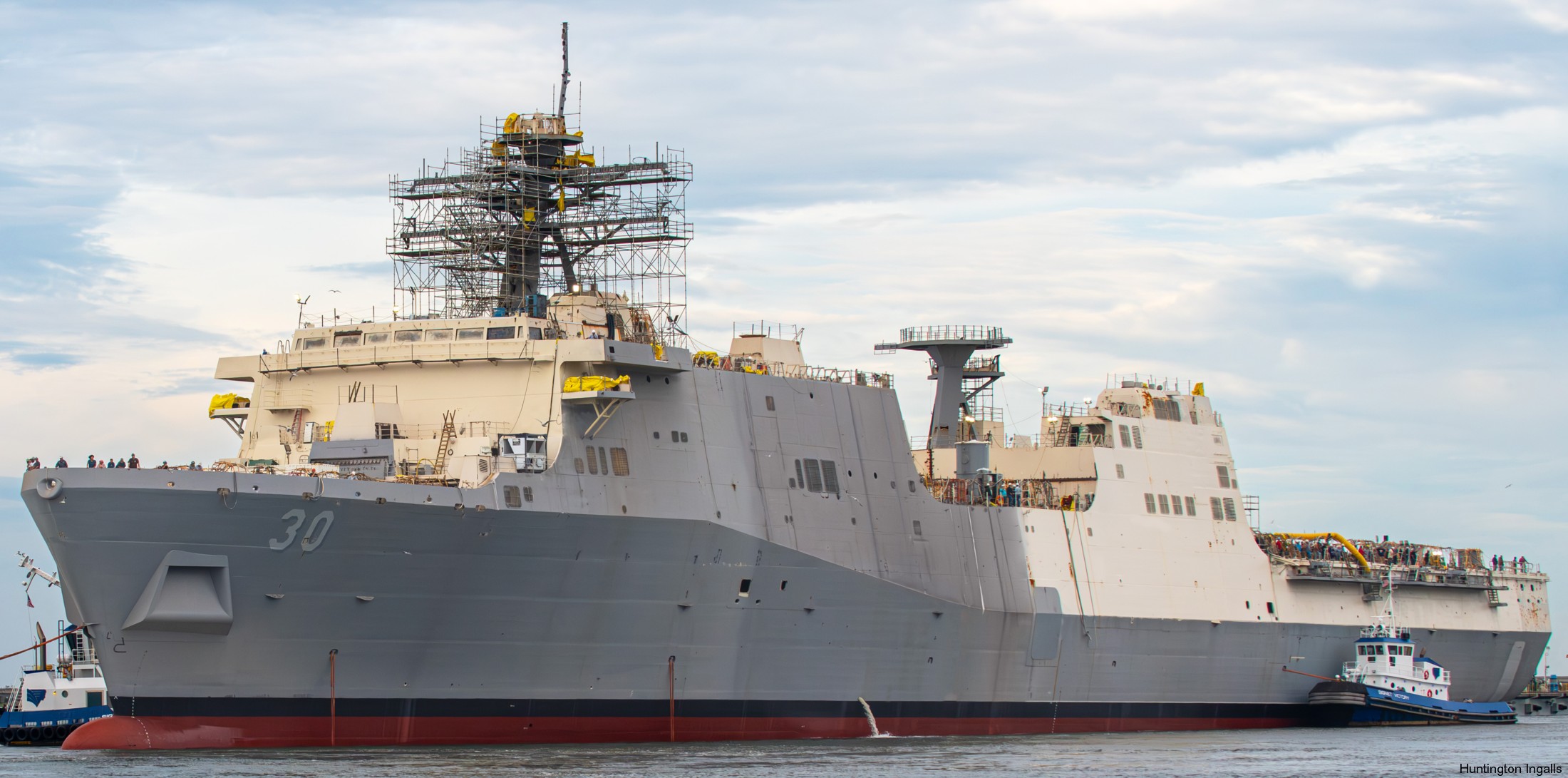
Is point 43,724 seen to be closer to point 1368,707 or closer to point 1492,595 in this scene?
point 1368,707

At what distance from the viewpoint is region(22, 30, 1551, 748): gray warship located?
29.1m

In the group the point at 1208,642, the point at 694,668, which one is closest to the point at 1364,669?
the point at 1208,642

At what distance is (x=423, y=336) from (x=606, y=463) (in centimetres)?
444

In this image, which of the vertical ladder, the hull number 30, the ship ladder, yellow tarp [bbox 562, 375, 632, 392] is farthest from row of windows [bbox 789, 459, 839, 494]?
the ship ladder

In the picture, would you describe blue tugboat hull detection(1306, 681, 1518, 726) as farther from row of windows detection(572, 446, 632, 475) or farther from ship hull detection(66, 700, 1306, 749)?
row of windows detection(572, 446, 632, 475)

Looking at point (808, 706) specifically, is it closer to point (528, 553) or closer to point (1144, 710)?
point (528, 553)

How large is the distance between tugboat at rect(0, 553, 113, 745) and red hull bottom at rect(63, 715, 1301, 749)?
40.2 feet

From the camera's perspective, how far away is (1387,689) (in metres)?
46.8

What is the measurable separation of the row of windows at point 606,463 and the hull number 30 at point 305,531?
192 inches

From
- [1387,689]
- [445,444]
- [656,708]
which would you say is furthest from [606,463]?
[1387,689]

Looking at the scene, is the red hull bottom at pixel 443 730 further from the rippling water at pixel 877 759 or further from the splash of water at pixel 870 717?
the rippling water at pixel 877 759

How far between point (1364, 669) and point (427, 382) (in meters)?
26.3

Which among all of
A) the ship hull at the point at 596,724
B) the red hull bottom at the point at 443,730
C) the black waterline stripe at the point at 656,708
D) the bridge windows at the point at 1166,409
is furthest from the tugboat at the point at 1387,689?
the red hull bottom at the point at 443,730

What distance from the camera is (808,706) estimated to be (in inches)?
1415
